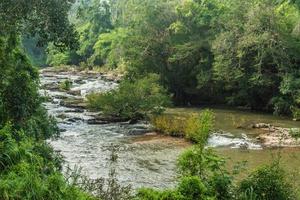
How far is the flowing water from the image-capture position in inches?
676

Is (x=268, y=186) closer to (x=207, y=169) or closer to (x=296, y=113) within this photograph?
(x=207, y=169)

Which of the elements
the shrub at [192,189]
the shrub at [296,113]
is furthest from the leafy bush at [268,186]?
the shrub at [296,113]

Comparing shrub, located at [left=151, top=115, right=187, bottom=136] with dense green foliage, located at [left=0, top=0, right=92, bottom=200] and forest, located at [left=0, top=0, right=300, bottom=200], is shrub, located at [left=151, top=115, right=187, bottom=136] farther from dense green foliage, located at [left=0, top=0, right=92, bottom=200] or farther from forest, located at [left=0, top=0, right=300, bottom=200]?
dense green foliage, located at [left=0, top=0, right=92, bottom=200]

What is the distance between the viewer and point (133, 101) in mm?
28703

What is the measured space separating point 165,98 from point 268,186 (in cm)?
2020

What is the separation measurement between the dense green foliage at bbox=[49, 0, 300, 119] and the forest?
Result: 0.29 feet

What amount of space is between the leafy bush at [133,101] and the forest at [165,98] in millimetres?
63

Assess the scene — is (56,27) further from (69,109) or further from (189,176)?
(69,109)

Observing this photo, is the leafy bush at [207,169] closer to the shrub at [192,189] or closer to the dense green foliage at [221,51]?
the shrub at [192,189]

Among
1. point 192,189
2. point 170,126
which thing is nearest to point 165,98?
point 170,126

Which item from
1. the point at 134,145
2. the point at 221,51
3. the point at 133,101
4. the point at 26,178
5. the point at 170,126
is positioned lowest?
the point at 134,145

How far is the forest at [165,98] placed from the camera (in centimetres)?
959

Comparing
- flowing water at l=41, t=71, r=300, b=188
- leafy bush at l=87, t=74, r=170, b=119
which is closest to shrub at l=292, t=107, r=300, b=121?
flowing water at l=41, t=71, r=300, b=188

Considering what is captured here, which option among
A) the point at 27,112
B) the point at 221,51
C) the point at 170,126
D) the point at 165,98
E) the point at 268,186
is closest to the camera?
the point at 268,186
